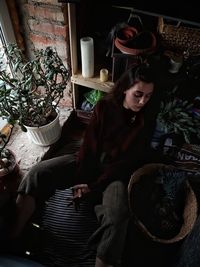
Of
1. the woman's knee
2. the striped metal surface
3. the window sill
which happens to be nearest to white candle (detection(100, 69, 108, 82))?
the window sill

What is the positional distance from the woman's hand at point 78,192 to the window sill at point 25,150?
1.00 ft

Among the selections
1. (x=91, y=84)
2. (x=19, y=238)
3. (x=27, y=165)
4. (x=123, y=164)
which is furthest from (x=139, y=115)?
(x=19, y=238)

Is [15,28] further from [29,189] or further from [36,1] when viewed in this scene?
[29,189]

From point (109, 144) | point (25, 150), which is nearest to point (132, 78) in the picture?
point (109, 144)

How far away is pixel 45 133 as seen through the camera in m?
1.48

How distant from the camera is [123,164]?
52.7 inches

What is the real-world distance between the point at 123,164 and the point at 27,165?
1.90 feet

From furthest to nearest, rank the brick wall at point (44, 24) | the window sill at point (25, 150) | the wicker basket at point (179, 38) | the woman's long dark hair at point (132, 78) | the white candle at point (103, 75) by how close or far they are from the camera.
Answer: the window sill at point (25, 150), the white candle at point (103, 75), the brick wall at point (44, 24), the wicker basket at point (179, 38), the woman's long dark hair at point (132, 78)

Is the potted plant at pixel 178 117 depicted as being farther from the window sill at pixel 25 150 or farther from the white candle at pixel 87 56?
the window sill at pixel 25 150

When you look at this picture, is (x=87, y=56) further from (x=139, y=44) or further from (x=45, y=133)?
(x=45, y=133)

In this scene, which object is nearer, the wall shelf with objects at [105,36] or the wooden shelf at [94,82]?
the wall shelf with objects at [105,36]

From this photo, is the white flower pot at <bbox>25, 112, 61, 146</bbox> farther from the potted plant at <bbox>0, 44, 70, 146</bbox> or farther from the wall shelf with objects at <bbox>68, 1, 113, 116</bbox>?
the wall shelf with objects at <bbox>68, 1, 113, 116</bbox>

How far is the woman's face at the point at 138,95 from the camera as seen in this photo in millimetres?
1081

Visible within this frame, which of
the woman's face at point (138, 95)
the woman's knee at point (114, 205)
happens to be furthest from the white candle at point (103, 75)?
the woman's knee at point (114, 205)
